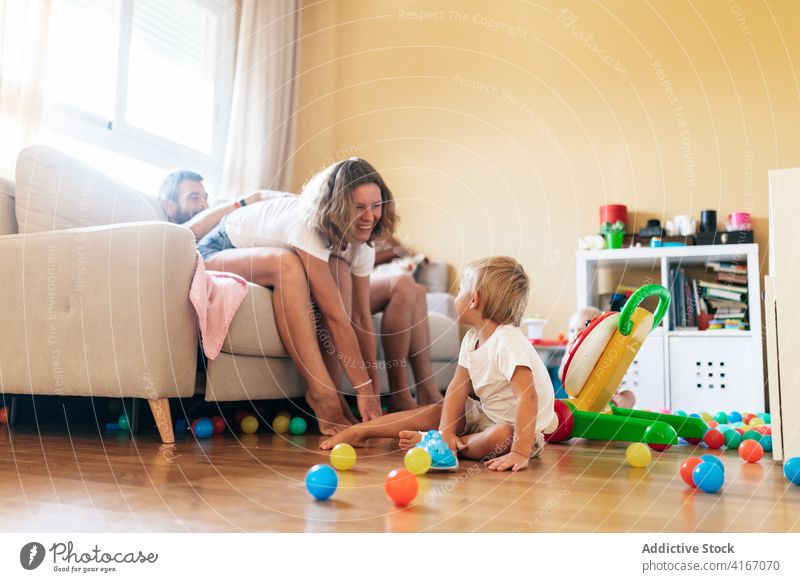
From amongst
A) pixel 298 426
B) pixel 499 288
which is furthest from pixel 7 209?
pixel 499 288

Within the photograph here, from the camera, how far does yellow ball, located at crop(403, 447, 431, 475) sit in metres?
1.22

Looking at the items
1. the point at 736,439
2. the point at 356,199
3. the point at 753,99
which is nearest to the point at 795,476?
the point at 736,439

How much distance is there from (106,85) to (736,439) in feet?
9.11

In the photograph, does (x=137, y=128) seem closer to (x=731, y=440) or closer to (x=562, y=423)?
(x=562, y=423)

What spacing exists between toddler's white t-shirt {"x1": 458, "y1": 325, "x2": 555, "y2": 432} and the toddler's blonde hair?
30 mm

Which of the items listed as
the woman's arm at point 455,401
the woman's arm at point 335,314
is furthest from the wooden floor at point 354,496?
the woman's arm at point 335,314

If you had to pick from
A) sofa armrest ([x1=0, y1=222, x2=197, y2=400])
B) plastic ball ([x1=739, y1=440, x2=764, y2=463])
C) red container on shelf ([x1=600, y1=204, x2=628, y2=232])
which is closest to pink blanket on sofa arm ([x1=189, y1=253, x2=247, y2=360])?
sofa armrest ([x1=0, y1=222, x2=197, y2=400])

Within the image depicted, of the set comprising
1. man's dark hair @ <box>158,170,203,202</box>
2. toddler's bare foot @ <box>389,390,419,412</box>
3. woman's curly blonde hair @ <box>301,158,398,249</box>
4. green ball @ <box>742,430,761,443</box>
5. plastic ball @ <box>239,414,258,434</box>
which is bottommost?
plastic ball @ <box>239,414,258,434</box>

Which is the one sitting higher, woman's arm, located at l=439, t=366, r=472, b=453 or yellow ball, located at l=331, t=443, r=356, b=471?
woman's arm, located at l=439, t=366, r=472, b=453

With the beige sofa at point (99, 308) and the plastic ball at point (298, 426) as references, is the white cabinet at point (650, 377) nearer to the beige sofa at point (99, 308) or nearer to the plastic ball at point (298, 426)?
the plastic ball at point (298, 426)

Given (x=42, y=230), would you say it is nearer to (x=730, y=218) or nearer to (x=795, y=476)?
(x=795, y=476)

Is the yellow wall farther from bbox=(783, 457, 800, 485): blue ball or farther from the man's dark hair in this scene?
bbox=(783, 457, 800, 485): blue ball

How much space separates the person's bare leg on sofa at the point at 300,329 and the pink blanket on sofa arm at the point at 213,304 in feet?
0.42

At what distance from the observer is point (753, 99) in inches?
128
